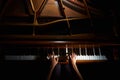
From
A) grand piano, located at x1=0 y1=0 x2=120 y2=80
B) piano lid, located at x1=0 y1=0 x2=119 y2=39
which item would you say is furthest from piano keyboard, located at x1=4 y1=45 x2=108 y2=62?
piano lid, located at x1=0 y1=0 x2=119 y2=39

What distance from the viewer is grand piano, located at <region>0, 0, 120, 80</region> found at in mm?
3268

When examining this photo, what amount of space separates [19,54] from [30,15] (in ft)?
2.38

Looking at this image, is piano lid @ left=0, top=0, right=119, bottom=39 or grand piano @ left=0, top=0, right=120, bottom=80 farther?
piano lid @ left=0, top=0, right=119, bottom=39

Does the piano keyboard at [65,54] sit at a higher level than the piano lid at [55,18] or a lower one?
lower

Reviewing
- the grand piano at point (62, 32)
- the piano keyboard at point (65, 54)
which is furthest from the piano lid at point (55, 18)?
the piano keyboard at point (65, 54)

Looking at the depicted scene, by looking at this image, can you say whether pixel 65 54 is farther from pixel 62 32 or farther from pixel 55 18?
pixel 55 18

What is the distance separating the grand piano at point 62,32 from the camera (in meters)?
3.27

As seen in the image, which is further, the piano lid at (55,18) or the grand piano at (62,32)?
the piano lid at (55,18)

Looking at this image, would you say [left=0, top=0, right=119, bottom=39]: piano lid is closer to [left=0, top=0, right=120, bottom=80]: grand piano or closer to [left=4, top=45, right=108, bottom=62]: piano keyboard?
[left=0, top=0, right=120, bottom=80]: grand piano

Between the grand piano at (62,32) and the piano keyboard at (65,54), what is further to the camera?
the piano keyboard at (65,54)

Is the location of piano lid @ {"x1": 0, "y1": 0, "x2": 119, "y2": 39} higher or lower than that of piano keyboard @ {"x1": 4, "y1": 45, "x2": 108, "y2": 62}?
higher

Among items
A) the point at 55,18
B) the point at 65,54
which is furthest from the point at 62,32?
the point at 65,54

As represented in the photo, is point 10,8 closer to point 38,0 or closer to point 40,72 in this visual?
point 38,0

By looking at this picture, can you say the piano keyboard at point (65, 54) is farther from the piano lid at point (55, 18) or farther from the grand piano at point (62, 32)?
the piano lid at point (55, 18)
